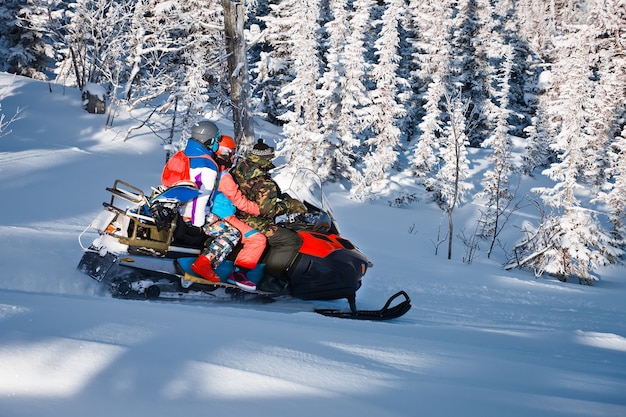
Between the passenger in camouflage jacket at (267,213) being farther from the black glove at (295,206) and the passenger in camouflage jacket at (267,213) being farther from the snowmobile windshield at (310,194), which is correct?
the snowmobile windshield at (310,194)

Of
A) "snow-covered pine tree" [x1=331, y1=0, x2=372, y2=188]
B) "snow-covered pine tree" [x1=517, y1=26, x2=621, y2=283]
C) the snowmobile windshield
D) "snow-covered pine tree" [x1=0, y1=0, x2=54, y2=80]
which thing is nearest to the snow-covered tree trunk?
the snowmobile windshield

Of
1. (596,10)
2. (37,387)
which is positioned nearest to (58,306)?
(37,387)

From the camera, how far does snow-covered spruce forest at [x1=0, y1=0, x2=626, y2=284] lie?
15078 mm

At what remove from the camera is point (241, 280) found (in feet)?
15.6

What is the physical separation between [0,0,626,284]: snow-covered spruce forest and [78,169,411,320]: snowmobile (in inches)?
247

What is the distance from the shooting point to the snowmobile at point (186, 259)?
424cm

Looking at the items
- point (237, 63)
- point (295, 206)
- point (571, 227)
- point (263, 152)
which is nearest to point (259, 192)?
point (263, 152)

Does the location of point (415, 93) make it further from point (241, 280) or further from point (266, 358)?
point (266, 358)

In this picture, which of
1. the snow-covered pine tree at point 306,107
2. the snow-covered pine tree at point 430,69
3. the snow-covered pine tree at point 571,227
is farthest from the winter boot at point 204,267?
the snow-covered pine tree at point 430,69

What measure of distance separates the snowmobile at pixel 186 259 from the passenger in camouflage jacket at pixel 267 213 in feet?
0.08

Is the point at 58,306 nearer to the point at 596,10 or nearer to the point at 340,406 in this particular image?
the point at 340,406

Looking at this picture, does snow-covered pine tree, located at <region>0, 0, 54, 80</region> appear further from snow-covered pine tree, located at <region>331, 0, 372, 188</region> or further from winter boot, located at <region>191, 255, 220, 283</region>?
winter boot, located at <region>191, 255, 220, 283</region>

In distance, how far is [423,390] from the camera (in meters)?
2.16

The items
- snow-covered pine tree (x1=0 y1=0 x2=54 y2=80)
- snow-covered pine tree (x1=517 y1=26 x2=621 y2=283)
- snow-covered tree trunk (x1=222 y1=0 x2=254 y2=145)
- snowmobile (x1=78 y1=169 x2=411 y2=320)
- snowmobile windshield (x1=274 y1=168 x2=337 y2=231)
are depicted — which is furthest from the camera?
snow-covered pine tree (x1=0 y1=0 x2=54 y2=80)
